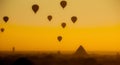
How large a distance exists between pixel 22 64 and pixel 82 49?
124500 millimetres

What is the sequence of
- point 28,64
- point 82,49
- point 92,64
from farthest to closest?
point 82,49, point 92,64, point 28,64

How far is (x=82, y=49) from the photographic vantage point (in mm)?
164750

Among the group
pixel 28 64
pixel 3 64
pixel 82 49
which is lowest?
pixel 28 64

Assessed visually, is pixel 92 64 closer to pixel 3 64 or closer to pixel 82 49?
pixel 3 64

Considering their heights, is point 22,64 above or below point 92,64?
below

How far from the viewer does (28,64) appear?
4075 centimetres

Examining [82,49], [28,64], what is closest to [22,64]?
[28,64]

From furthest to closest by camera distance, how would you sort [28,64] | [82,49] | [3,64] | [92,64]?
1. [82,49]
2. [92,64]
3. [3,64]
4. [28,64]

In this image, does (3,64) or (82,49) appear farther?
(82,49)

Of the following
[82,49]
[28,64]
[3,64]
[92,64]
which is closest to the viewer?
[28,64]

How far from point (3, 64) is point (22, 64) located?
1144 cm

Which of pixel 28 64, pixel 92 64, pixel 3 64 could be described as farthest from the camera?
pixel 92 64

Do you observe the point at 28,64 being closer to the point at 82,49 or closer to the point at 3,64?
the point at 3,64

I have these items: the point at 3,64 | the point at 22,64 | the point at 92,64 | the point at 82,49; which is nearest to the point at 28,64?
the point at 22,64
